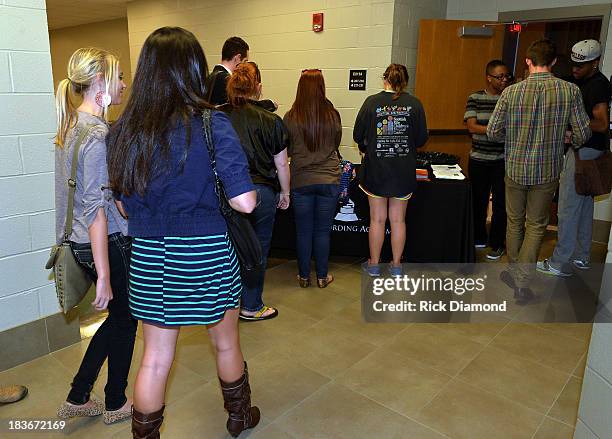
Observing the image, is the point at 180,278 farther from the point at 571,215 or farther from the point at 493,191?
the point at 493,191

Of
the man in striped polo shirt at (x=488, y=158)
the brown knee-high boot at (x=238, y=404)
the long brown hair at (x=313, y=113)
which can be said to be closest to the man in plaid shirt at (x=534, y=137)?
the man in striped polo shirt at (x=488, y=158)

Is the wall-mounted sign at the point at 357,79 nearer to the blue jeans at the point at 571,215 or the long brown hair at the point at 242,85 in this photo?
the blue jeans at the point at 571,215

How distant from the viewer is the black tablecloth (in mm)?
3461

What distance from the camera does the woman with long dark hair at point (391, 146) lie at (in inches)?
122

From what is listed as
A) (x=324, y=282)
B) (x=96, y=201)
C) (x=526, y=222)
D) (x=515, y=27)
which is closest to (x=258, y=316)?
(x=324, y=282)

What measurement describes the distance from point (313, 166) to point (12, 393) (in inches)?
80.1

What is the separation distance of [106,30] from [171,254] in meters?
8.47

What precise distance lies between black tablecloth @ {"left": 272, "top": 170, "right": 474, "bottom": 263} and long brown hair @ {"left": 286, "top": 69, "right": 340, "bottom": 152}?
2.11 feet

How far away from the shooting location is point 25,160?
88.7 inches

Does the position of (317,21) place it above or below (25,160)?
above

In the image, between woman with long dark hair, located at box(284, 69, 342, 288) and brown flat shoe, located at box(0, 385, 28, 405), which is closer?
brown flat shoe, located at box(0, 385, 28, 405)

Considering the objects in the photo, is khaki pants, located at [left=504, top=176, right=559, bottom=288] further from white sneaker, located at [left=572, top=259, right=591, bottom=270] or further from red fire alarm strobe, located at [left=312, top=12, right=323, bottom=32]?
red fire alarm strobe, located at [left=312, top=12, right=323, bottom=32]

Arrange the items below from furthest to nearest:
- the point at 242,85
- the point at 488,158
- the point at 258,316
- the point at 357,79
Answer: the point at 357,79 → the point at 488,158 → the point at 258,316 → the point at 242,85

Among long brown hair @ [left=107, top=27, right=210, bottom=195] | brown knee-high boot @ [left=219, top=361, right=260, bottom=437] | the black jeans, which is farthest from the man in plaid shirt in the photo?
the black jeans
